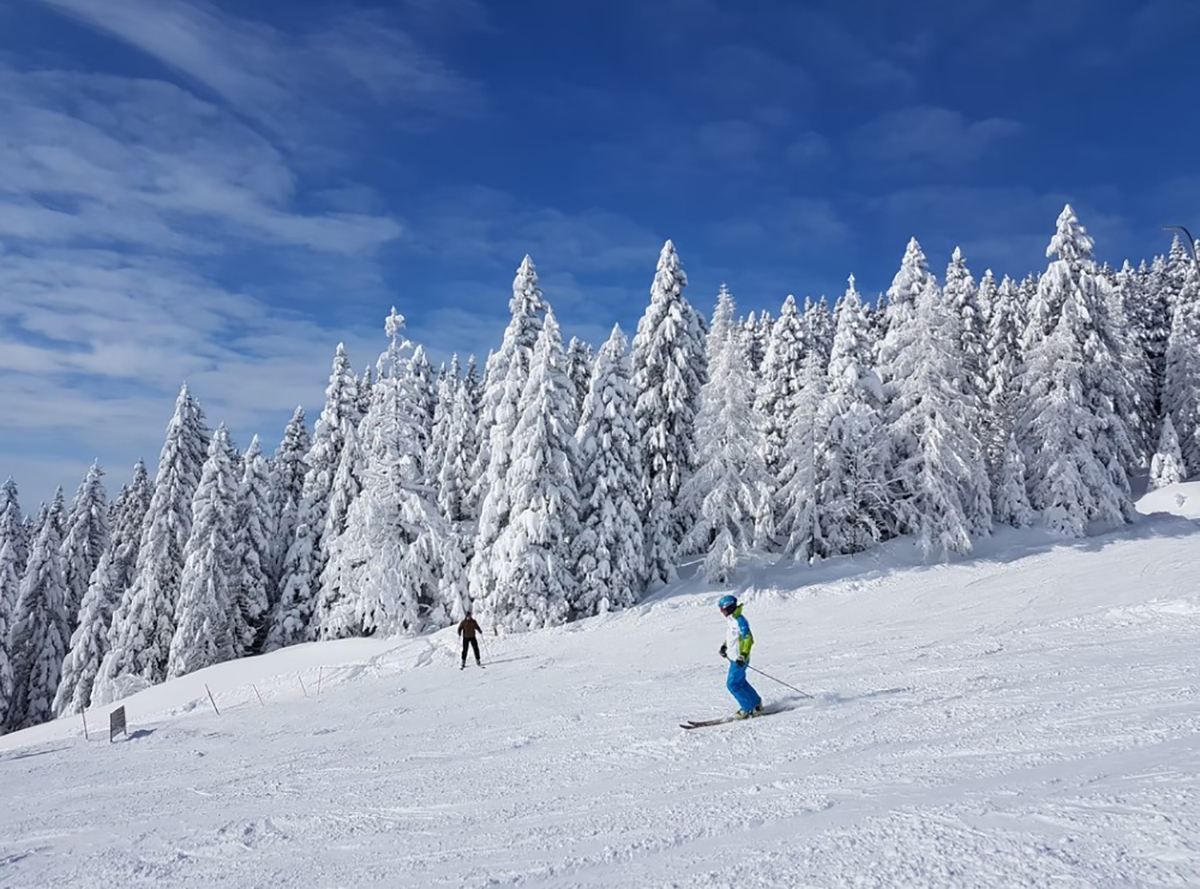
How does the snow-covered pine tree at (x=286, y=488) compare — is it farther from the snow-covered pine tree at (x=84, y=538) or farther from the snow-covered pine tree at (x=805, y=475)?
the snow-covered pine tree at (x=805, y=475)

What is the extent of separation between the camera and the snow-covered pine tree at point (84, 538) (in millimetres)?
45250

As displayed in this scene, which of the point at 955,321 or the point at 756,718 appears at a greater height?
the point at 955,321

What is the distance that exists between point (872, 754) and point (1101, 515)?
Result: 103 ft

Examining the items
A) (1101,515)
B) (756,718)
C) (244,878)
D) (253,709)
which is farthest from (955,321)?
(244,878)

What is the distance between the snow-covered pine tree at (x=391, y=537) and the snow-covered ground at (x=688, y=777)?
470 inches

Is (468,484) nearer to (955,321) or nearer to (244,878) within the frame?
(955,321)

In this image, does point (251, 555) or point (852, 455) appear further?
point (251, 555)

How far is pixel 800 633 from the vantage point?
21828 mm

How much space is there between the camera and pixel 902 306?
3525 cm

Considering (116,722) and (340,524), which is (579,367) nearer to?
(340,524)

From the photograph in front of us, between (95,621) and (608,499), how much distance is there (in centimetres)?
2920

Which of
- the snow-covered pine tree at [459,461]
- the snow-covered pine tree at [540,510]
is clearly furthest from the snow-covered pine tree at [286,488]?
the snow-covered pine tree at [540,510]

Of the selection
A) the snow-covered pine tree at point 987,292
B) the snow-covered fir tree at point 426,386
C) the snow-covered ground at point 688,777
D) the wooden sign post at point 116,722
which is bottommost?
the snow-covered ground at point 688,777

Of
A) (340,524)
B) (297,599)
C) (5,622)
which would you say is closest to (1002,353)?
(340,524)
